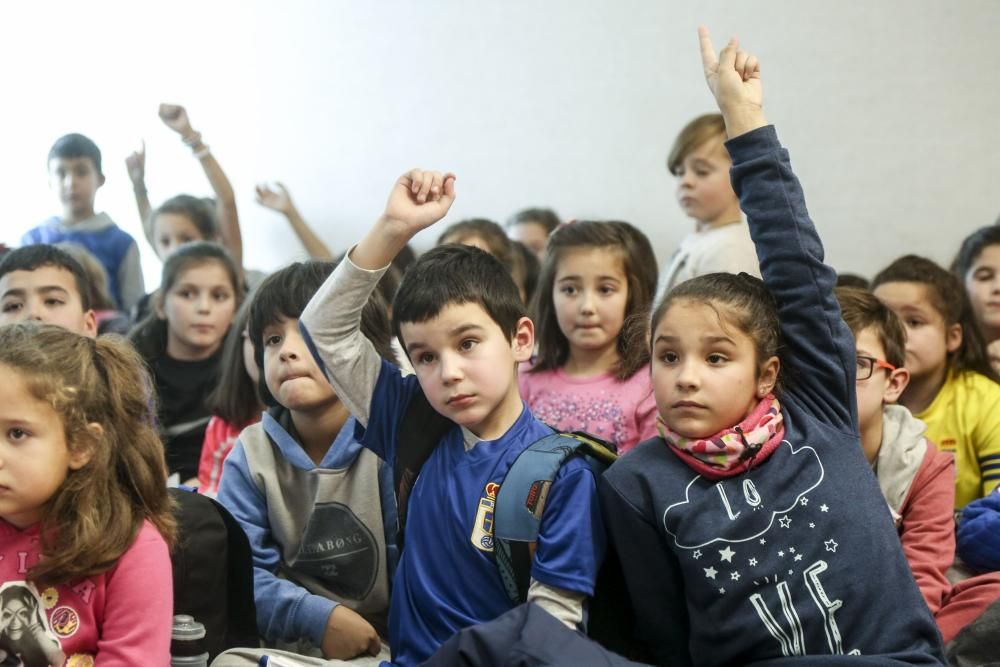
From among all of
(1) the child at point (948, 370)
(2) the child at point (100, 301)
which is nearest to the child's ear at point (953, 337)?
(1) the child at point (948, 370)

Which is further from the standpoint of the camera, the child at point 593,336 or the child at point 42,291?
the child at point 42,291

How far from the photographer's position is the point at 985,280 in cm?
278

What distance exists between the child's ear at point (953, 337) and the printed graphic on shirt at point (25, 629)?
1994mm

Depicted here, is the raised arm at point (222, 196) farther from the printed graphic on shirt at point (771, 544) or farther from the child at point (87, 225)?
the printed graphic on shirt at point (771, 544)

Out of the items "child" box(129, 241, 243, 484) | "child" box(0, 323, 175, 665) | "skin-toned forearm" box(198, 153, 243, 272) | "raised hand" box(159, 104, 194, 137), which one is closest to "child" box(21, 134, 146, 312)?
"skin-toned forearm" box(198, 153, 243, 272)

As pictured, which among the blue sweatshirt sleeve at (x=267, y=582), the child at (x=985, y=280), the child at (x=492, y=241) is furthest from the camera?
the child at (x=492, y=241)

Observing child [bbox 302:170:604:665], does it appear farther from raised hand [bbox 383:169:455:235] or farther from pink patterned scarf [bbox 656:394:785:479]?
pink patterned scarf [bbox 656:394:785:479]

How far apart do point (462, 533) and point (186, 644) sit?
0.48 metres

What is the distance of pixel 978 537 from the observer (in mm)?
1983

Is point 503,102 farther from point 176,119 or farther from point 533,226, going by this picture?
point 176,119

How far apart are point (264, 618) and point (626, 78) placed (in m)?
2.91

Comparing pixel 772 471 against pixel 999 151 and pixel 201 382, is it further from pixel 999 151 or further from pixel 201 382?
pixel 999 151

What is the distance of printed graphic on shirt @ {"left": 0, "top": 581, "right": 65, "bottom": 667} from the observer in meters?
1.54

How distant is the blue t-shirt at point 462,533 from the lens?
1650 millimetres
